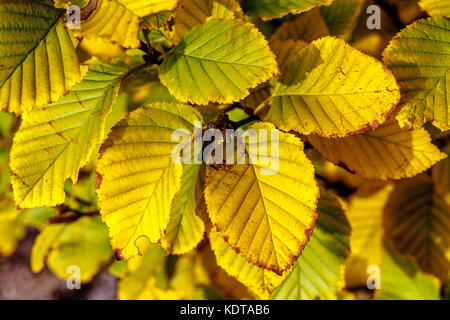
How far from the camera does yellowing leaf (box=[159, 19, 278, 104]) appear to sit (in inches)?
20.3

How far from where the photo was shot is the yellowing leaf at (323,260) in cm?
83

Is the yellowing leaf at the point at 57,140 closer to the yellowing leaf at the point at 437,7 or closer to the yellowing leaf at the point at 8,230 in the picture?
the yellowing leaf at the point at 437,7

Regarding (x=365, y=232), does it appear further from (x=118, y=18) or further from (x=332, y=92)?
(x=118, y=18)

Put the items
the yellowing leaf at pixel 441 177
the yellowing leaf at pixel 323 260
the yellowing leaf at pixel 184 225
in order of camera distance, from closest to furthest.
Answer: the yellowing leaf at pixel 184 225
the yellowing leaf at pixel 323 260
the yellowing leaf at pixel 441 177

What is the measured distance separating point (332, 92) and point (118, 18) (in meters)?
0.30

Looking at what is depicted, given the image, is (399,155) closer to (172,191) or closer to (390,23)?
(172,191)

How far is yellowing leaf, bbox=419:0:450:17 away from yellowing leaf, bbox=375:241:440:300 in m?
0.81

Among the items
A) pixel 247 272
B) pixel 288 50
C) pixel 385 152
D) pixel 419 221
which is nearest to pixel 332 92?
pixel 288 50

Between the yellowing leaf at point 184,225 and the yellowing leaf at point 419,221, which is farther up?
the yellowing leaf at point 184,225

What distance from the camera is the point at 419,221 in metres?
1.20

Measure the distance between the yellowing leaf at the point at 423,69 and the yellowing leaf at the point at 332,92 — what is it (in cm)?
6

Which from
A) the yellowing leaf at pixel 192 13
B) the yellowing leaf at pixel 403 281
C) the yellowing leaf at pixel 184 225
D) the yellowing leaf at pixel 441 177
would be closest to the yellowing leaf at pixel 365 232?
the yellowing leaf at pixel 403 281

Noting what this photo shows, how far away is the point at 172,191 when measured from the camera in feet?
1.71
